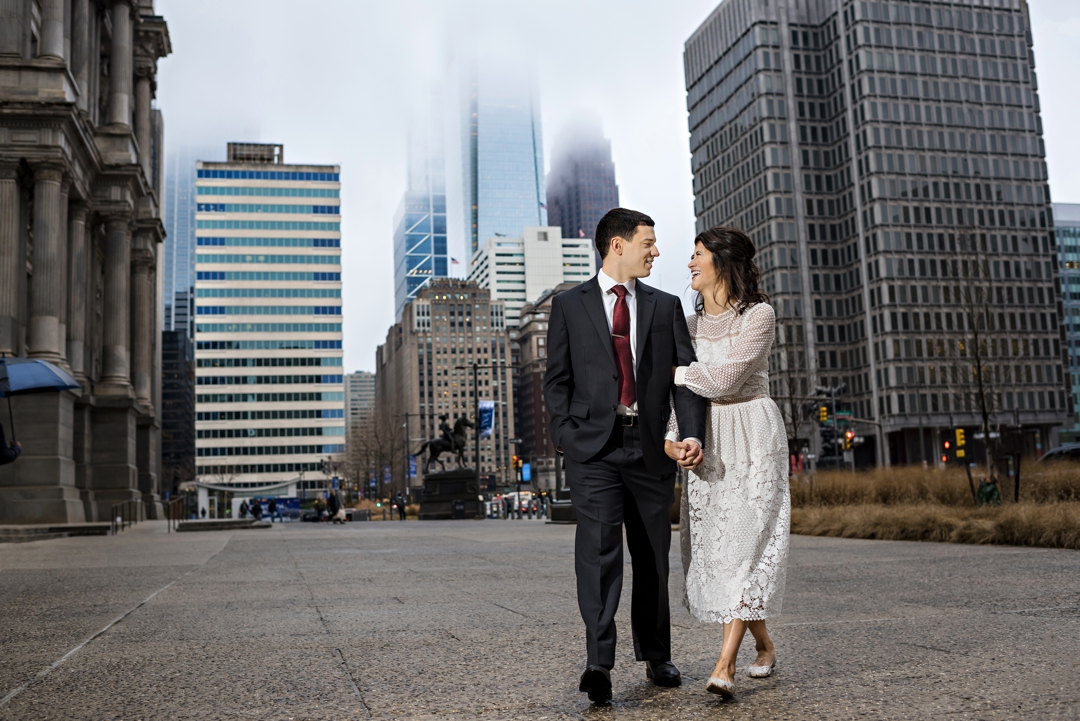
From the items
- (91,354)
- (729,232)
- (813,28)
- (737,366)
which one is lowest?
(737,366)

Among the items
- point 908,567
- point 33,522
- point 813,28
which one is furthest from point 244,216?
point 908,567

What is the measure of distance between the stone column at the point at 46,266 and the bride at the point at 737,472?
33.6 metres

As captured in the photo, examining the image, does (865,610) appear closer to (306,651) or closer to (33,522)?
(306,651)

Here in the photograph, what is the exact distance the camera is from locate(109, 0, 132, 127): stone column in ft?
150

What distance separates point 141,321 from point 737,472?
169ft

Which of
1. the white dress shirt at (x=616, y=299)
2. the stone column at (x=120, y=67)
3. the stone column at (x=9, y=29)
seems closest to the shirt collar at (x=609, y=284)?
the white dress shirt at (x=616, y=299)

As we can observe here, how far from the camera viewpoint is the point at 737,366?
13.7 feet

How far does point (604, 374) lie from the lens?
13.6 feet

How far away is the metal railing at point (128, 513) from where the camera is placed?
34.1 metres

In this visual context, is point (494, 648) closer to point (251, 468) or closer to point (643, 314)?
point (643, 314)

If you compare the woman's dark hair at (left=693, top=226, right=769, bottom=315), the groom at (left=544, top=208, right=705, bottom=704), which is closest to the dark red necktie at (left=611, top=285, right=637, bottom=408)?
the groom at (left=544, top=208, right=705, bottom=704)

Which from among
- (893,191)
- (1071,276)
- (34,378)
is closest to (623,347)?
(34,378)

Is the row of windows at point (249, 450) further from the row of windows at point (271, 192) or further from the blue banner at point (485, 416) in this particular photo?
the blue banner at point (485, 416)

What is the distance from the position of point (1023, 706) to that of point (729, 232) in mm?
2194
